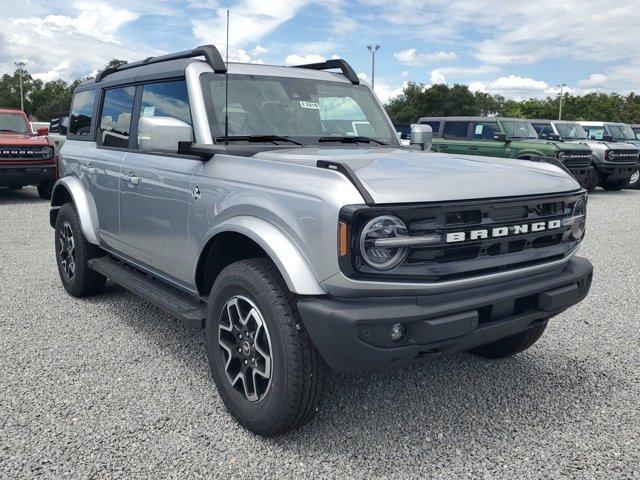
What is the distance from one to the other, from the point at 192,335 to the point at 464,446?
7.33 ft

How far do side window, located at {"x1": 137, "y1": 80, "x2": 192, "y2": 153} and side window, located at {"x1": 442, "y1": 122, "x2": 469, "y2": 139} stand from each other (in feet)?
35.5

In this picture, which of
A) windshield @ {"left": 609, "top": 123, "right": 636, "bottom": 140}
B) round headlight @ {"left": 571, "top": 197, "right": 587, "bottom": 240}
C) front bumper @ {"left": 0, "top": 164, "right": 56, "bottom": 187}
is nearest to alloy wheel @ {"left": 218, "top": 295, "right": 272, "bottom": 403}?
round headlight @ {"left": 571, "top": 197, "right": 587, "bottom": 240}

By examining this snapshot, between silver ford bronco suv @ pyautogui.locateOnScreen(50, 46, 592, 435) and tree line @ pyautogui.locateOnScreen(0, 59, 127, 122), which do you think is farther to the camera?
tree line @ pyautogui.locateOnScreen(0, 59, 127, 122)

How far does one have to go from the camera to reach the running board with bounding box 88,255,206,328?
3.38 meters

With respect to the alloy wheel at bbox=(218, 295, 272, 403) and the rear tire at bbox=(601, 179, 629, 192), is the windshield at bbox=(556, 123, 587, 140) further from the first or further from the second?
the alloy wheel at bbox=(218, 295, 272, 403)

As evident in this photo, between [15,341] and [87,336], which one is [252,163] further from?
[15,341]

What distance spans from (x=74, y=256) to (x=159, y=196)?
1.86 m

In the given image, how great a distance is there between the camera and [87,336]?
171 inches

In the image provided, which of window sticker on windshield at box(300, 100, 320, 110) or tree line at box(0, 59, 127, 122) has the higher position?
tree line at box(0, 59, 127, 122)

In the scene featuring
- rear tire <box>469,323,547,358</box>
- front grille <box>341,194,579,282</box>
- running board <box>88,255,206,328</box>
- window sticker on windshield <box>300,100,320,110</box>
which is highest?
window sticker on windshield <box>300,100,320,110</box>

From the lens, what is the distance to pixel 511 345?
382 cm

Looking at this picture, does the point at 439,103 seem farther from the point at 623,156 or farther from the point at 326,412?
the point at 326,412

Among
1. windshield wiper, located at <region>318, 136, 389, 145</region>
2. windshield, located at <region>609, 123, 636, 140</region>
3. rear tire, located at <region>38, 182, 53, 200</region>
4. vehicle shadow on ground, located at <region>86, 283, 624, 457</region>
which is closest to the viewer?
vehicle shadow on ground, located at <region>86, 283, 624, 457</region>

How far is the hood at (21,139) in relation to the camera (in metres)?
12.0
